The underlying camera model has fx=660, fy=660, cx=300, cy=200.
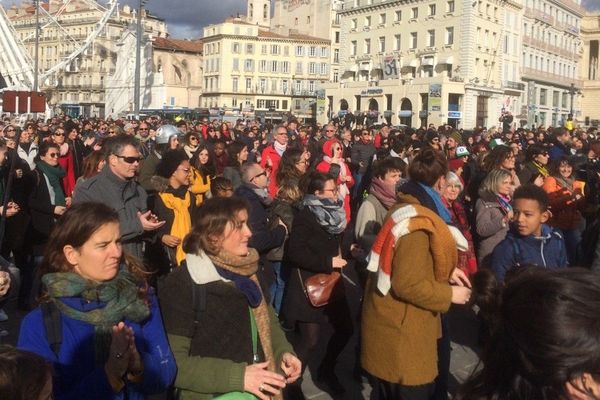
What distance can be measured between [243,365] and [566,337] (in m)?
1.54

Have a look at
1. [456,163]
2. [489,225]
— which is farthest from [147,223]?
[456,163]

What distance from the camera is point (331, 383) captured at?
4.74 metres

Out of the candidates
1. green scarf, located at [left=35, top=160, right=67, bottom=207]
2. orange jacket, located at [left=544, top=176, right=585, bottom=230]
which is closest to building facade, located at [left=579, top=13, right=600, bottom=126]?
orange jacket, located at [left=544, top=176, right=585, bottom=230]

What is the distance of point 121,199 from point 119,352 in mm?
2514

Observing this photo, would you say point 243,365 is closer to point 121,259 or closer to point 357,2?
point 121,259

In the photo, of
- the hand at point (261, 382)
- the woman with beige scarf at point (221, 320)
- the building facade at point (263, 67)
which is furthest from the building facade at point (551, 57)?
the hand at point (261, 382)

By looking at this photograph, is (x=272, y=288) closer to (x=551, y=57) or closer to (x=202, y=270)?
(x=202, y=270)

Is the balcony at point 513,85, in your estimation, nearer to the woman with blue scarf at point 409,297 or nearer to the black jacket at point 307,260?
the black jacket at point 307,260

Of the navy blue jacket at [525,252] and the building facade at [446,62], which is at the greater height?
the building facade at [446,62]

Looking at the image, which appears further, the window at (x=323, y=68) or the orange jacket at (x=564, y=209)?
the window at (x=323, y=68)

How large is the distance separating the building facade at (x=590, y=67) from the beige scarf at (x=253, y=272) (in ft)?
280

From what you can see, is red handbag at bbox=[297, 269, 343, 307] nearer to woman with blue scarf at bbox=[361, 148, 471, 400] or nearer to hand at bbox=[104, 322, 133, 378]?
woman with blue scarf at bbox=[361, 148, 471, 400]

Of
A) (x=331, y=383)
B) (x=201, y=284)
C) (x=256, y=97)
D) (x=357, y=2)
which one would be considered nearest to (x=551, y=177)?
(x=331, y=383)

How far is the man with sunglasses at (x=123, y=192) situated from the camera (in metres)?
4.59
